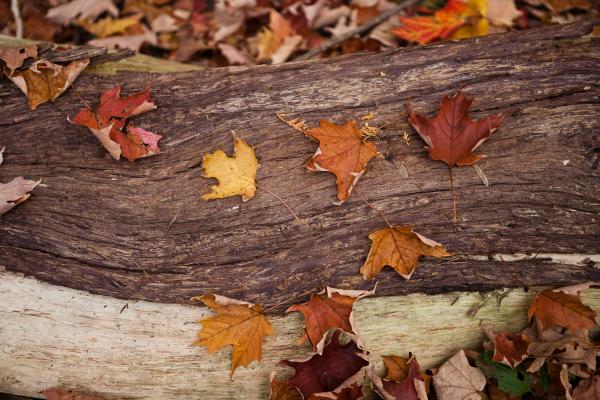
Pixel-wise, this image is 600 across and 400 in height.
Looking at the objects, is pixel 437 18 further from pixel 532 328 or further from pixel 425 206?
pixel 532 328

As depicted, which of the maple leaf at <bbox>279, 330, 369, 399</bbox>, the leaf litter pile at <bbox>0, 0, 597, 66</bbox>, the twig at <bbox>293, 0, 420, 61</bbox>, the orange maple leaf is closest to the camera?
the maple leaf at <bbox>279, 330, 369, 399</bbox>

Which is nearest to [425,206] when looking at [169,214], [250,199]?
[250,199]

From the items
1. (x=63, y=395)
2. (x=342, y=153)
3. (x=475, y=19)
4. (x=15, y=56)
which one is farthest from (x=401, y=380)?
(x=475, y=19)

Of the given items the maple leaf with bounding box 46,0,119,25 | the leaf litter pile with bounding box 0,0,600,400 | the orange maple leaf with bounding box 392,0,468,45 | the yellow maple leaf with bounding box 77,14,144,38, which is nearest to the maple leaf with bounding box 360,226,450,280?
the leaf litter pile with bounding box 0,0,600,400

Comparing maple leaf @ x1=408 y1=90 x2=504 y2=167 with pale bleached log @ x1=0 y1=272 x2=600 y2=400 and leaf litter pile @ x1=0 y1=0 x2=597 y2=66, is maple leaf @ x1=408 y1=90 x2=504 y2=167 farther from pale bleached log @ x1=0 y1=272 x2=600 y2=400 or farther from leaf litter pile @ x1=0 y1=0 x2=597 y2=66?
leaf litter pile @ x1=0 y1=0 x2=597 y2=66

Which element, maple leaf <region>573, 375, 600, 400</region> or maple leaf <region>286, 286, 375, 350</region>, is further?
maple leaf <region>573, 375, 600, 400</region>

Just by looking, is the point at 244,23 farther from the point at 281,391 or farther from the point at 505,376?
the point at 505,376
